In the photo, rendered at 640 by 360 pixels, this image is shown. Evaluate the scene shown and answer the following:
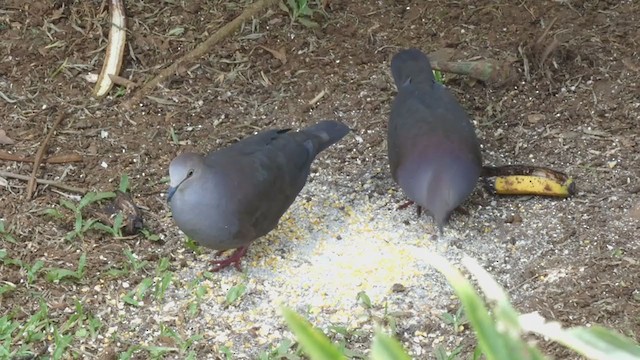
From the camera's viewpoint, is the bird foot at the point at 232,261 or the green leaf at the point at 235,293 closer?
the green leaf at the point at 235,293

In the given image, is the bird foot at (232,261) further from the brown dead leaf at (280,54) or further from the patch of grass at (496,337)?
the patch of grass at (496,337)

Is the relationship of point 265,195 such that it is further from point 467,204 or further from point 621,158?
point 621,158

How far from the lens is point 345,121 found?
5.09m

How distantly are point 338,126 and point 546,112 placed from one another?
1293mm

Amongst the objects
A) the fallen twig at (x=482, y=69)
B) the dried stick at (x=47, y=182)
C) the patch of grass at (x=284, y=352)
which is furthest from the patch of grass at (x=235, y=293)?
the fallen twig at (x=482, y=69)

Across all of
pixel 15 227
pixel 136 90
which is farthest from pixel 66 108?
pixel 15 227

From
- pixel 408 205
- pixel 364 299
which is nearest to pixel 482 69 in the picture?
pixel 408 205

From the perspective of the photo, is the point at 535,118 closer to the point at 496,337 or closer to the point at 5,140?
the point at 5,140

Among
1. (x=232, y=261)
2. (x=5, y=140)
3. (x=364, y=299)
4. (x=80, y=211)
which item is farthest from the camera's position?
(x=5, y=140)

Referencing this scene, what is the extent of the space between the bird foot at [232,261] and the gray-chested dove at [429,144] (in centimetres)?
88

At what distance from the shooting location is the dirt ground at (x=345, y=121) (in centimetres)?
396

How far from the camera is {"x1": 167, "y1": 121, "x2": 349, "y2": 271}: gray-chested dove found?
3873 mm

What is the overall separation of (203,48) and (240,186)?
1700 millimetres

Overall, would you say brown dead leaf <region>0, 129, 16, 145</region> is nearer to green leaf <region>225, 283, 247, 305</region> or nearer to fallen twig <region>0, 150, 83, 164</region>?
fallen twig <region>0, 150, 83, 164</region>
